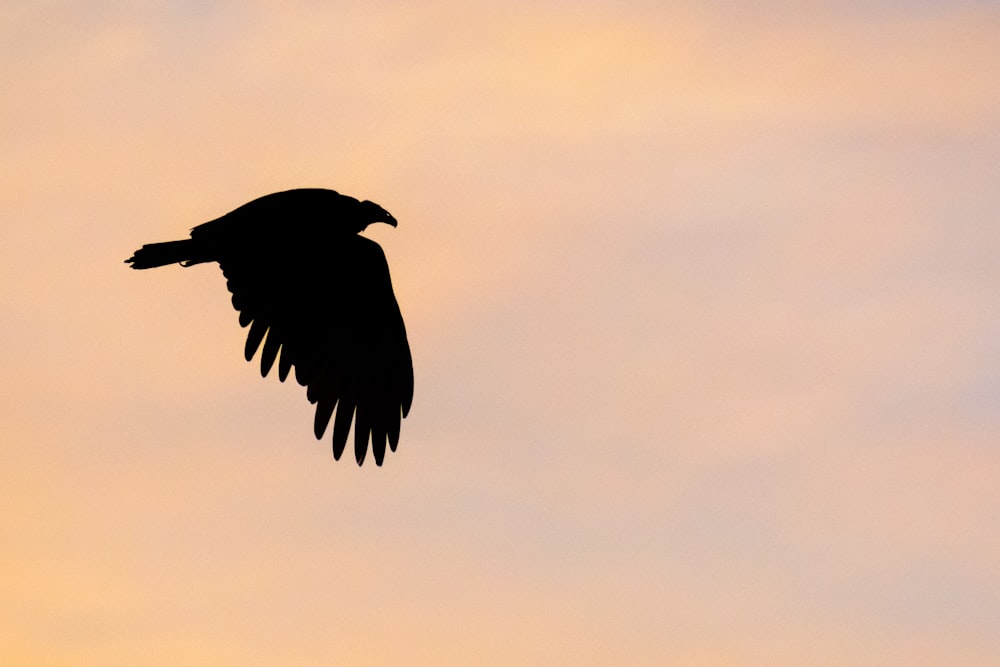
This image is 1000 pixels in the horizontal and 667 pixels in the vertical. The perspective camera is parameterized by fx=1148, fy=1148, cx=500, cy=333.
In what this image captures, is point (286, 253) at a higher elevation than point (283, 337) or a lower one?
higher

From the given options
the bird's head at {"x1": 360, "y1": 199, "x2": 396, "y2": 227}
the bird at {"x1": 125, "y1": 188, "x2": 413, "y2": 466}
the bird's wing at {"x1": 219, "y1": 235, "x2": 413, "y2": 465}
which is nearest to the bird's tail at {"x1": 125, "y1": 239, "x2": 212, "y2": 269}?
the bird at {"x1": 125, "y1": 188, "x2": 413, "y2": 466}

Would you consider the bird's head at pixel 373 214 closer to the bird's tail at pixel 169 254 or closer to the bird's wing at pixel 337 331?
the bird's wing at pixel 337 331

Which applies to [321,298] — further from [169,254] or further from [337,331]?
[169,254]

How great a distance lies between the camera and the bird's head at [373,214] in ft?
31.3

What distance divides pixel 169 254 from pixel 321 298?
1494 mm

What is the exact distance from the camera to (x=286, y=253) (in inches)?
384

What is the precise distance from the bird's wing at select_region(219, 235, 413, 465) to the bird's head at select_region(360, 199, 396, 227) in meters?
0.32

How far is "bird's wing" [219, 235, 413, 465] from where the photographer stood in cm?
966

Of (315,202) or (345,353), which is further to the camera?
(345,353)

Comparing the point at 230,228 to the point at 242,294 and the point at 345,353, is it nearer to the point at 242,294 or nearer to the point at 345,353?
the point at 242,294

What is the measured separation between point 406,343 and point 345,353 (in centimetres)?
54

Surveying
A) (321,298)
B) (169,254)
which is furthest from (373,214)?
(169,254)

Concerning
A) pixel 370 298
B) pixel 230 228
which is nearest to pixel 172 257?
pixel 230 228

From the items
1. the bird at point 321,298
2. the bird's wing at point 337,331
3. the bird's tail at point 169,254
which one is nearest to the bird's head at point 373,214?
the bird at point 321,298
